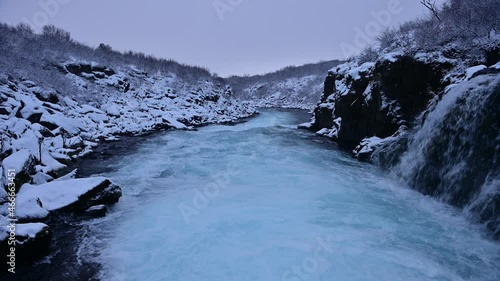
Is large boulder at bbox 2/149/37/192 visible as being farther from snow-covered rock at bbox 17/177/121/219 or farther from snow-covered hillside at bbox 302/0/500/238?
Result: snow-covered hillside at bbox 302/0/500/238

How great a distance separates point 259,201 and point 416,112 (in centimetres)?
825

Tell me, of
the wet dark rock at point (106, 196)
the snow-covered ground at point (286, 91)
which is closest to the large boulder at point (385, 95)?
the wet dark rock at point (106, 196)

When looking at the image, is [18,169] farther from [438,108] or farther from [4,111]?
[438,108]

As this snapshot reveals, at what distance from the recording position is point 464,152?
7.76 metres

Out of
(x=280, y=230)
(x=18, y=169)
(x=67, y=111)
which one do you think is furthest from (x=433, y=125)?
(x=67, y=111)

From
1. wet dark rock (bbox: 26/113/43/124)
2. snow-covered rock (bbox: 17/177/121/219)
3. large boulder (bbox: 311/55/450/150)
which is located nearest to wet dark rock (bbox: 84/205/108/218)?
snow-covered rock (bbox: 17/177/121/219)

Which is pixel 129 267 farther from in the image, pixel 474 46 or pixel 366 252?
pixel 474 46

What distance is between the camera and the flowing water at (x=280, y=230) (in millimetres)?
5027

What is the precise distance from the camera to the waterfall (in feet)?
21.7

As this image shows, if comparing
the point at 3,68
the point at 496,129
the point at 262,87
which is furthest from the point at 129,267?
the point at 262,87

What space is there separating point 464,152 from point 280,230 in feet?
17.5

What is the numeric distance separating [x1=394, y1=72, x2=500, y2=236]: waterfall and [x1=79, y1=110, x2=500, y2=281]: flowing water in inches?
16.4

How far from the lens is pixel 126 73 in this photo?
99.7 ft

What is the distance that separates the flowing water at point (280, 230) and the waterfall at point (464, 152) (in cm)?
42
